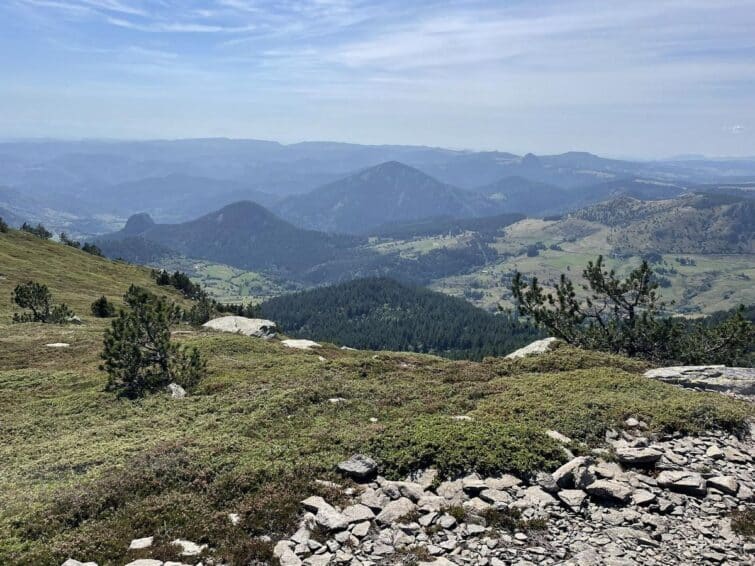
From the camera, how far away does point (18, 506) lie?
16.7 m

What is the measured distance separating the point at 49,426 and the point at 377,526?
23431 mm

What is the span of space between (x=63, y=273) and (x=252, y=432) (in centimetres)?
11007

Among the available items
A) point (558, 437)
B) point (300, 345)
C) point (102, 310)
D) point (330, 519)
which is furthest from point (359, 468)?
point (102, 310)

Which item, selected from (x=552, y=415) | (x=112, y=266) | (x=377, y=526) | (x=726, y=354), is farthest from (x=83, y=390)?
(x=112, y=266)

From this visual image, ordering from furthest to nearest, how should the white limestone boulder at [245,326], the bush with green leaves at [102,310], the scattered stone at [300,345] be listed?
the bush with green leaves at [102,310]
the white limestone boulder at [245,326]
the scattered stone at [300,345]

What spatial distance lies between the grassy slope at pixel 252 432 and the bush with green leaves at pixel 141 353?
1.56 metres

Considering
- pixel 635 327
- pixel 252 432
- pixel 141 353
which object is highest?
pixel 141 353

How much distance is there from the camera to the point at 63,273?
11088 centimetres

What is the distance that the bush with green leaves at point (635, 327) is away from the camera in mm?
46844

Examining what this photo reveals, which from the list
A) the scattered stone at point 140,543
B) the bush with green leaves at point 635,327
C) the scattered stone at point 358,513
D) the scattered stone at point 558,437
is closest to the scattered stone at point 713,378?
the bush with green leaves at point 635,327

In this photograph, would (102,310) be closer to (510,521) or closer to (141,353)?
(141,353)

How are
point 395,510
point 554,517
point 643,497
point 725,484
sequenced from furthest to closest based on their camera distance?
point 725,484 < point 643,497 < point 395,510 < point 554,517

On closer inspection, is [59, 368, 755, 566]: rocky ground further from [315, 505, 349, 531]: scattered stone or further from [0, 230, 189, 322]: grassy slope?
[0, 230, 189, 322]: grassy slope

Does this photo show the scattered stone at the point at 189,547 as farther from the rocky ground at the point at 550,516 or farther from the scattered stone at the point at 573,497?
the scattered stone at the point at 573,497
